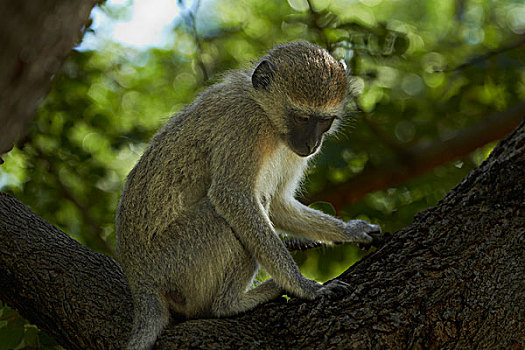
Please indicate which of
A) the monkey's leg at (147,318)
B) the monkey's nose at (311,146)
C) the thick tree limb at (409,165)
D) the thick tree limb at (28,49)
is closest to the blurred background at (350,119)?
the thick tree limb at (409,165)

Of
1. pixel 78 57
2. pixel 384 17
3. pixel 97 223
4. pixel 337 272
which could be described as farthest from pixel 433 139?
pixel 78 57

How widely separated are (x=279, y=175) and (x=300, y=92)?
773 mm

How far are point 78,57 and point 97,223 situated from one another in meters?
2.06

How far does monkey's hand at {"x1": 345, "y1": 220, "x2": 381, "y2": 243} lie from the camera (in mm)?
4504

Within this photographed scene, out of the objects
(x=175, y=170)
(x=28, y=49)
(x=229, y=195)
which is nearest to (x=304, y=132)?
(x=229, y=195)

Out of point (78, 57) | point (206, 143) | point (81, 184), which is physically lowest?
point (81, 184)

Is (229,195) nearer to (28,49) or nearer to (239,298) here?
(239,298)

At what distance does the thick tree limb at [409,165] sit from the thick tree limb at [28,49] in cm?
461

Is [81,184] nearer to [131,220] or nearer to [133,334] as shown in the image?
[131,220]

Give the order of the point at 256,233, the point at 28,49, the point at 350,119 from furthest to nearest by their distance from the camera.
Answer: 1. the point at 350,119
2. the point at 256,233
3. the point at 28,49

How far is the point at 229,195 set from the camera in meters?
3.92

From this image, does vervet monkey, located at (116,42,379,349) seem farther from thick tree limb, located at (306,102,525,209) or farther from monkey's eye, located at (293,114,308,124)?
thick tree limb, located at (306,102,525,209)

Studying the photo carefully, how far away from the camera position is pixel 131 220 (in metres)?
3.97

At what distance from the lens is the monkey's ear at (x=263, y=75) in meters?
4.31
